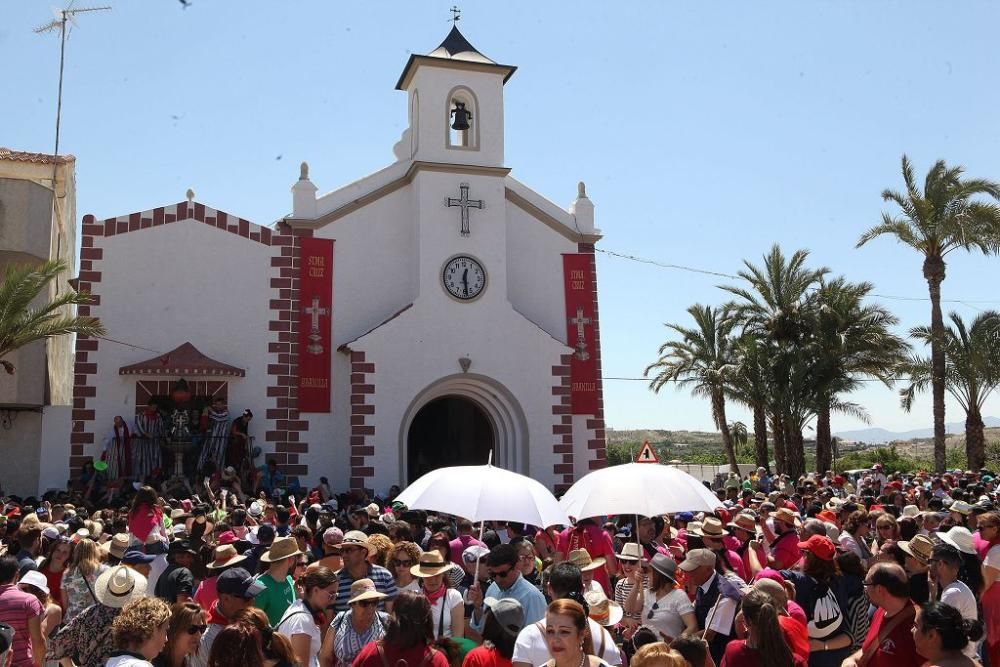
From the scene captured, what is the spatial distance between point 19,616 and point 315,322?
1621 centimetres

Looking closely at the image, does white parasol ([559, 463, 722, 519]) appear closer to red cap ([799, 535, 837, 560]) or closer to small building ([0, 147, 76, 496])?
red cap ([799, 535, 837, 560])

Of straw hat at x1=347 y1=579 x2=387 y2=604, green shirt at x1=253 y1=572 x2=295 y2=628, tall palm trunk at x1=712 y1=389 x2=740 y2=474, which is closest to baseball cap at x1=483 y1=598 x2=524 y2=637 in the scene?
straw hat at x1=347 y1=579 x2=387 y2=604

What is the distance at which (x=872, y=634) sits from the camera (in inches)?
247

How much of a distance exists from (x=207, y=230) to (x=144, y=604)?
18.5 metres

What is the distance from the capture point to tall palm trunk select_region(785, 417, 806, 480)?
2828 cm

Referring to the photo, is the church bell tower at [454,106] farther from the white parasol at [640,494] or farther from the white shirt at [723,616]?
the white shirt at [723,616]

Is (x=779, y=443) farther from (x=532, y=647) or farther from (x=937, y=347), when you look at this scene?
(x=532, y=647)

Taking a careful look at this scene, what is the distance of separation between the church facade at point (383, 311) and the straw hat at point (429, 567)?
48.8ft

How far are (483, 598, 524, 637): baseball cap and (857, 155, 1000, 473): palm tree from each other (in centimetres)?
2364

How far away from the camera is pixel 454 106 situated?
81.2 feet

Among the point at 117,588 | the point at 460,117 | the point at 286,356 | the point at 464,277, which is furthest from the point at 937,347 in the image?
the point at 117,588

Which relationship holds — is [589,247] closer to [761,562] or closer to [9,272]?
[9,272]

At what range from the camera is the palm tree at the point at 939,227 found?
25.7 m

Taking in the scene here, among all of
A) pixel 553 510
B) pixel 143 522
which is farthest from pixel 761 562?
pixel 143 522
